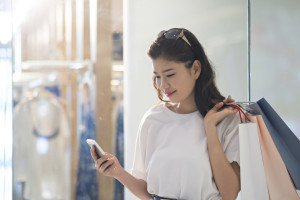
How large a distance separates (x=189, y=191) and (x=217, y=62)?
1389 millimetres

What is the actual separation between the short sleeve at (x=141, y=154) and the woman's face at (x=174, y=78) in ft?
0.81

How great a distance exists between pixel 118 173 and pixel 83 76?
4.06ft

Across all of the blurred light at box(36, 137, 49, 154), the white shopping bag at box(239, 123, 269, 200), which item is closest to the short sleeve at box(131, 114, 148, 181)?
the white shopping bag at box(239, 123, 269, 200)

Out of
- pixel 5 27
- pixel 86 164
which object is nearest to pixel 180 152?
pixel 86 164

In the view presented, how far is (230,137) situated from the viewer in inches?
76.2

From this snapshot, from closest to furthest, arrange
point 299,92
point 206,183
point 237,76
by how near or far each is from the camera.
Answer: point 206,183
point 299,92
point 237,76

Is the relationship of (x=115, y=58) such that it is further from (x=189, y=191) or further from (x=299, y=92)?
(x=189, y=191)

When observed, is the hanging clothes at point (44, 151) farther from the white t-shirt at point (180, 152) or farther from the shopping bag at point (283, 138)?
the shopping bag at point (283, 138)

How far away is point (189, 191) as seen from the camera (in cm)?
193

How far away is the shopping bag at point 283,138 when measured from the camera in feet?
6.02

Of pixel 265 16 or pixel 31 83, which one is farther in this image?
pixel 31 83

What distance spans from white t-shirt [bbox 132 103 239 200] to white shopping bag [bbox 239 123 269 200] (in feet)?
0.43

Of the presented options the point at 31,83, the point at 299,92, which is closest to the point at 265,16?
the point at 299,92

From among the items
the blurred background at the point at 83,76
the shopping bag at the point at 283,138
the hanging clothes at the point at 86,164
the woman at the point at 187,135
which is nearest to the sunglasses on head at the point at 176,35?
the woman at the point at 187,135
